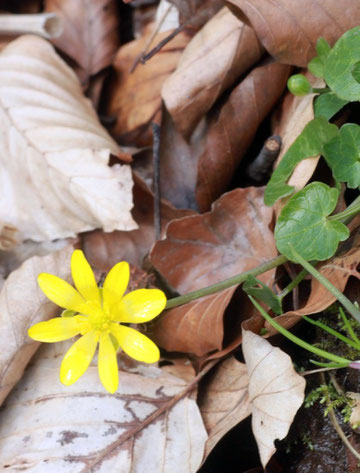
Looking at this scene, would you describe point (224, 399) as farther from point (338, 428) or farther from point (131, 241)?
point (131, 241)

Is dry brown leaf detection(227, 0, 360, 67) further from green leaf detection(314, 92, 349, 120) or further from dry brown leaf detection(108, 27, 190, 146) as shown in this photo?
dry brown leaf detection(108, 27, 190, 146)

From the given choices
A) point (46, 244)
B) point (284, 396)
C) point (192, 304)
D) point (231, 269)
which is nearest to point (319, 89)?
point (231, 269)

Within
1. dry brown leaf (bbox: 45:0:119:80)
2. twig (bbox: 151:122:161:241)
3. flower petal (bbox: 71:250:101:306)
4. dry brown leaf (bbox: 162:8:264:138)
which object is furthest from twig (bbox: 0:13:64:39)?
flower petal (bbox: 71:250:101:306)

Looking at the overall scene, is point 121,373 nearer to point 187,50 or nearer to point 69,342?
point 69,342

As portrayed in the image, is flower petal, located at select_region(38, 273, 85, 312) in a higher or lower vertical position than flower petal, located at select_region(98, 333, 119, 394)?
higher

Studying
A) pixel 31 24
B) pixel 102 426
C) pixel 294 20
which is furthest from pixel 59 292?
pixel 31 24

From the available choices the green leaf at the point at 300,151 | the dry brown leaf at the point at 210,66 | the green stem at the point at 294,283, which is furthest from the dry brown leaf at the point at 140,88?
the green stem at the point at 294,283
